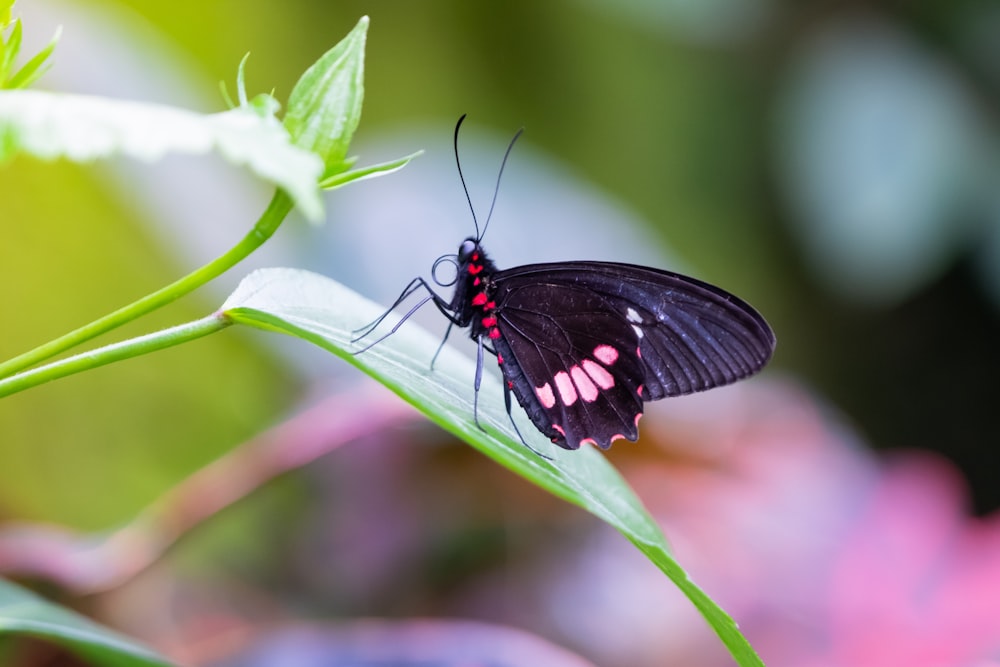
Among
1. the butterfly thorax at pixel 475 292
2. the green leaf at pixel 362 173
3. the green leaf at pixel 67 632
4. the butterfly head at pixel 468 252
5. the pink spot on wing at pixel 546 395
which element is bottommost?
the green leaf at pixel 67 632

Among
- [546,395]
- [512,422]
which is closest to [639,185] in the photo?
[546,395]

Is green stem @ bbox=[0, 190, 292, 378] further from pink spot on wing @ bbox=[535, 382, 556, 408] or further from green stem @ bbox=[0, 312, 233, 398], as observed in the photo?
pink spot on wing @ bbox=[535, 382, 556, 408]

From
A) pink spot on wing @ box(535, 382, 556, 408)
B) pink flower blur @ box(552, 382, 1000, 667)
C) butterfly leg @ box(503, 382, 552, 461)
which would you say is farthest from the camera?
pink flower blur @ box(552, 382, 1000, 667)

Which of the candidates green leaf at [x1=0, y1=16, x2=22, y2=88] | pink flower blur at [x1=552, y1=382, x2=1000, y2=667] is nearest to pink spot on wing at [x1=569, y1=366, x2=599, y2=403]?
pink flower blur at [x1=552, y1=382, x2=1000, y2=667]

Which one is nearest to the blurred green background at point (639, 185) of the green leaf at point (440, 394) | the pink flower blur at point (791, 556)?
the pink flower blur at point (791, 556)

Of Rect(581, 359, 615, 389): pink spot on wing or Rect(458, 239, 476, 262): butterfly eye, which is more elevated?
Rect(458, 239, 476, 262): butterfly eye

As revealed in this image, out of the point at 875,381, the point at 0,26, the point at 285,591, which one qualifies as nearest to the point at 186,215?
the point at 285,591

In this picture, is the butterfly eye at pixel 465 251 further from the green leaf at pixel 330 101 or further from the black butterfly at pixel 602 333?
the green leaf at pixel 330 101

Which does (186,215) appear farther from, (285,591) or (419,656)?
(419,656)
